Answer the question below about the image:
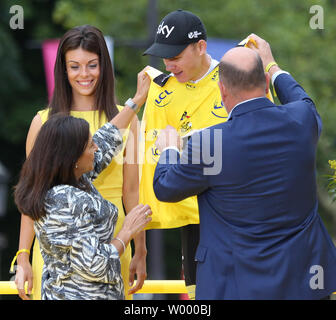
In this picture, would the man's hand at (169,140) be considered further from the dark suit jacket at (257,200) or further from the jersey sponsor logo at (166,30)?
the jersey sponsor logo at (166,30)

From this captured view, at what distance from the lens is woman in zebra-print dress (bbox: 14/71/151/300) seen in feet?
10.6

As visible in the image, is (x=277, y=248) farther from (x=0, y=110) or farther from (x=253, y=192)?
(x=0, y=110)

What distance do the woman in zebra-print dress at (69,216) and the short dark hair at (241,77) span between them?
0.67m

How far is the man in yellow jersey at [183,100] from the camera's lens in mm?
3879

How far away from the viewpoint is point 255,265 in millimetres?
3152

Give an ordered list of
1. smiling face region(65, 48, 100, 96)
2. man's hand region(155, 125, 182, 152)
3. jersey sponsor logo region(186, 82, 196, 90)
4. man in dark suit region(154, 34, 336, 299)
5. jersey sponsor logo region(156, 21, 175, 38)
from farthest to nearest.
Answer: smiling face region(65, 48, 100, 96) < jersey sponsor logo region(186, 82, 196, 90) < jersey sponsor logo region(156, 21, 175, 38) < man's hand region(155, 125, 182, 152) < man in dark suit region(154, 34, 336, 299)

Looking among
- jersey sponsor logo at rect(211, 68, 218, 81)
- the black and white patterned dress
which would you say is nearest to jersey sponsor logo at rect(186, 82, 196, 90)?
jersey sponsor logo at rect(211, 68, 218, 81)

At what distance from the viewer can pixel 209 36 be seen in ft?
48.8

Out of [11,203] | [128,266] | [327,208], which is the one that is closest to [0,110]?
[11,203]

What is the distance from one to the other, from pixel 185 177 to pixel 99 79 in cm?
121

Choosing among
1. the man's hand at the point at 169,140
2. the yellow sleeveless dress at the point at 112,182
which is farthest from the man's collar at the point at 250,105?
the yellow sleeveless dress at the point at 112,182

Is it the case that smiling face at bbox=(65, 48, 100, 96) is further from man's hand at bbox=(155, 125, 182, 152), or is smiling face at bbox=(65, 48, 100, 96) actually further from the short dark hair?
the short dark hair

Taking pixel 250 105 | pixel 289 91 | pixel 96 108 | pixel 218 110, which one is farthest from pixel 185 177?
pixel 96 108

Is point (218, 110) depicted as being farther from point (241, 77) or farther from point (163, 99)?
point (241, 77)
